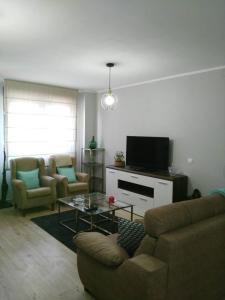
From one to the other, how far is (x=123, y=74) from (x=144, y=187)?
210cm

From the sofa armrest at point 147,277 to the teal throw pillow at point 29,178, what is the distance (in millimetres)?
3338

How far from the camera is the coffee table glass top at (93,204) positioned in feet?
11.8

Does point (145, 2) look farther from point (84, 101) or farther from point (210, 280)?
point (84, 101)

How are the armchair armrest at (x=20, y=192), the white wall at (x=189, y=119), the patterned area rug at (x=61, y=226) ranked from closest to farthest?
the patterned area rug at (x=61, y=226) → the white wall at (x=189, y=119) → the armchair armrest at (x=20, y=192)

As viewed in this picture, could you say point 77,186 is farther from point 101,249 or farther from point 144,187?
point 101,249

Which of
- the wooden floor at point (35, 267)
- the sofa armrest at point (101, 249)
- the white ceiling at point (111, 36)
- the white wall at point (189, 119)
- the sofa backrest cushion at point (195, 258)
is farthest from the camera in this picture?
the white wall at point (189, 119)

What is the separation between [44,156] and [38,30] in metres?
3.41

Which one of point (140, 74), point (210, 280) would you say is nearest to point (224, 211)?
point (210, 280)

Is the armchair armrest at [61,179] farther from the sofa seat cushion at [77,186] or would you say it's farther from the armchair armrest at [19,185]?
the armchair armrest at [19,185]

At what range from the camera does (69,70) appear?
13.8ft

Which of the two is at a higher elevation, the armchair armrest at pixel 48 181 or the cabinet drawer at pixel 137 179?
the cabinet drawer at pixel 137 179

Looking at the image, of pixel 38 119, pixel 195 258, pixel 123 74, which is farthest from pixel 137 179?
A: pixel 195 258

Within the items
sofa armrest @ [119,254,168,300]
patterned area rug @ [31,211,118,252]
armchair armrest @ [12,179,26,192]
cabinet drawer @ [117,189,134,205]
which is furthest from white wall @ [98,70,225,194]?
sofa armrest @ [119,254,168,300]

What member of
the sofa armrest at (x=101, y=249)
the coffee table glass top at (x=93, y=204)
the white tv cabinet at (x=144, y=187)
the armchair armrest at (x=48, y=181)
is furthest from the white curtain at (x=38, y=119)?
the sofa armrest at (x=101, y=249)
